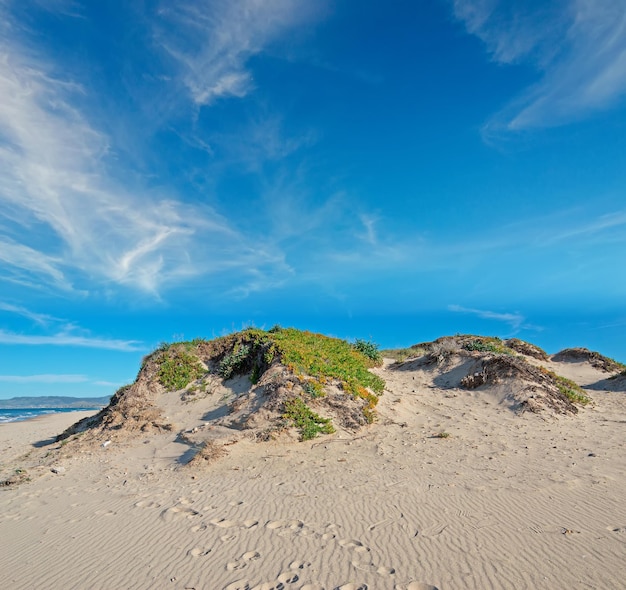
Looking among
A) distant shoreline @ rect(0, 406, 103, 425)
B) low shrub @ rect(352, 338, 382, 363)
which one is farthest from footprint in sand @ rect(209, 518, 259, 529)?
distant shoreline @ rect(0, 406, 103, 425)

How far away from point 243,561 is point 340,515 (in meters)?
1.77

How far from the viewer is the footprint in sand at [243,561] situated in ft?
16.6

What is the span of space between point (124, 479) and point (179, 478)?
4.91ft

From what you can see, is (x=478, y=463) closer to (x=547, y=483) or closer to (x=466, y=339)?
(x=547, y=483)

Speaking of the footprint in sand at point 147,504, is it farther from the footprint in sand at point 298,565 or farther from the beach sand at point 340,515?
the footprint in sand at point 298,565

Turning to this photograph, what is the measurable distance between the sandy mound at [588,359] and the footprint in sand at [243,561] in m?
24.5

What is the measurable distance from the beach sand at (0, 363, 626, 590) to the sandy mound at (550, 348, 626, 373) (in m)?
14.5

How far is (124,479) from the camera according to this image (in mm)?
9375

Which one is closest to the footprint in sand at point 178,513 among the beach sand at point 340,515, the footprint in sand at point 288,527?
the beach sand at point 340,515

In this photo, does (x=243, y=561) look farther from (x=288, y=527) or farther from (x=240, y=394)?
(x=240, y=394)

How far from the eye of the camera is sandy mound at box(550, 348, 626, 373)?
75.9 feet

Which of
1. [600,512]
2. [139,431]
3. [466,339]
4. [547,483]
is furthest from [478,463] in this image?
[466,339]

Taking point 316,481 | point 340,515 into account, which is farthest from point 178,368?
point 340,515

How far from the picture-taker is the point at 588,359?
80.3ft
